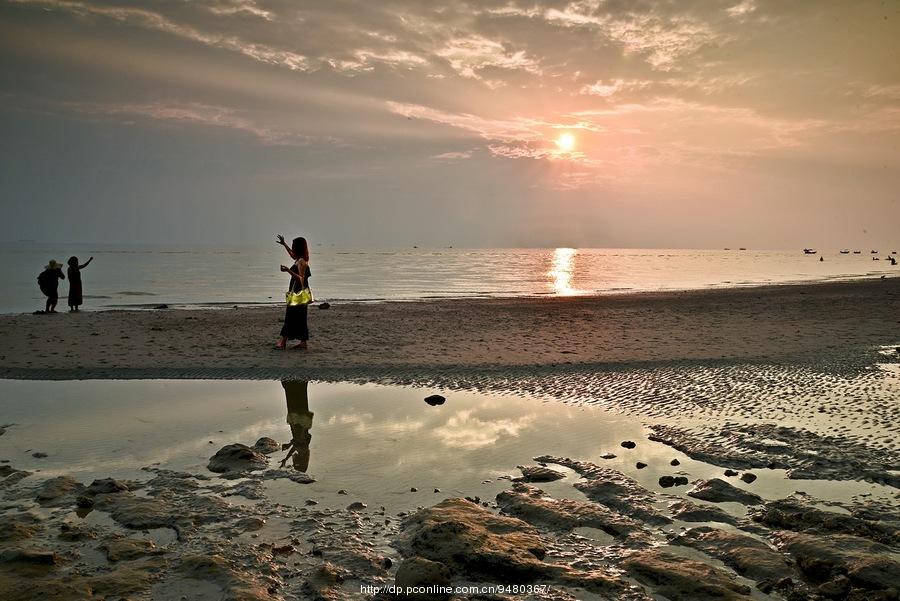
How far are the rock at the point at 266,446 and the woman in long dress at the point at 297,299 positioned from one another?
A: 26.8 ft

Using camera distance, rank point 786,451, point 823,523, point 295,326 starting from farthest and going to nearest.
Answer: point 295,326, point 786,451, point 823,523

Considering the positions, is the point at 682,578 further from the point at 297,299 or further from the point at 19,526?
the point at 297,299

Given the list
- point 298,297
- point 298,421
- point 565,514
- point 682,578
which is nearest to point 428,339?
point 298,297

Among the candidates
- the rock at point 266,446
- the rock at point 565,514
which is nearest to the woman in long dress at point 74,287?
the rock at point 266,446

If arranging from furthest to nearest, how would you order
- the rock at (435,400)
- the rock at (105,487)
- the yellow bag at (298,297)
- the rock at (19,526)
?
1. the yellow bag at (298,297)
2. the rock at (435,400)
3. the rock at (105,487)
4. the rock at (19,526)

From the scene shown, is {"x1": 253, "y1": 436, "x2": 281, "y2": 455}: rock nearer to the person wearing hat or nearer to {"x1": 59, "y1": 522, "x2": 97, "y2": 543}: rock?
{"x1": 59, "y1": 522, "x2": 97, "y2": 543}: rock

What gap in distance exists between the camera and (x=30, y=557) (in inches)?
183

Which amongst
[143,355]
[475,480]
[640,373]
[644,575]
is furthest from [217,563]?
[143,355]

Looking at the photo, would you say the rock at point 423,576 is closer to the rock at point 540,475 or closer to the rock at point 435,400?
the rock at point 540,475

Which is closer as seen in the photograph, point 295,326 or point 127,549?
point 127,549

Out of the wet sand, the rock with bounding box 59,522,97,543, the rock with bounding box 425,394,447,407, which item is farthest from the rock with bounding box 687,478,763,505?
the wet sand

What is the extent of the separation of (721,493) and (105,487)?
710 centimetres

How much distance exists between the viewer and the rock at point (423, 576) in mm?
4336

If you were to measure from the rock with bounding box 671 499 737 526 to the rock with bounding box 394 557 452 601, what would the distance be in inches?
109
